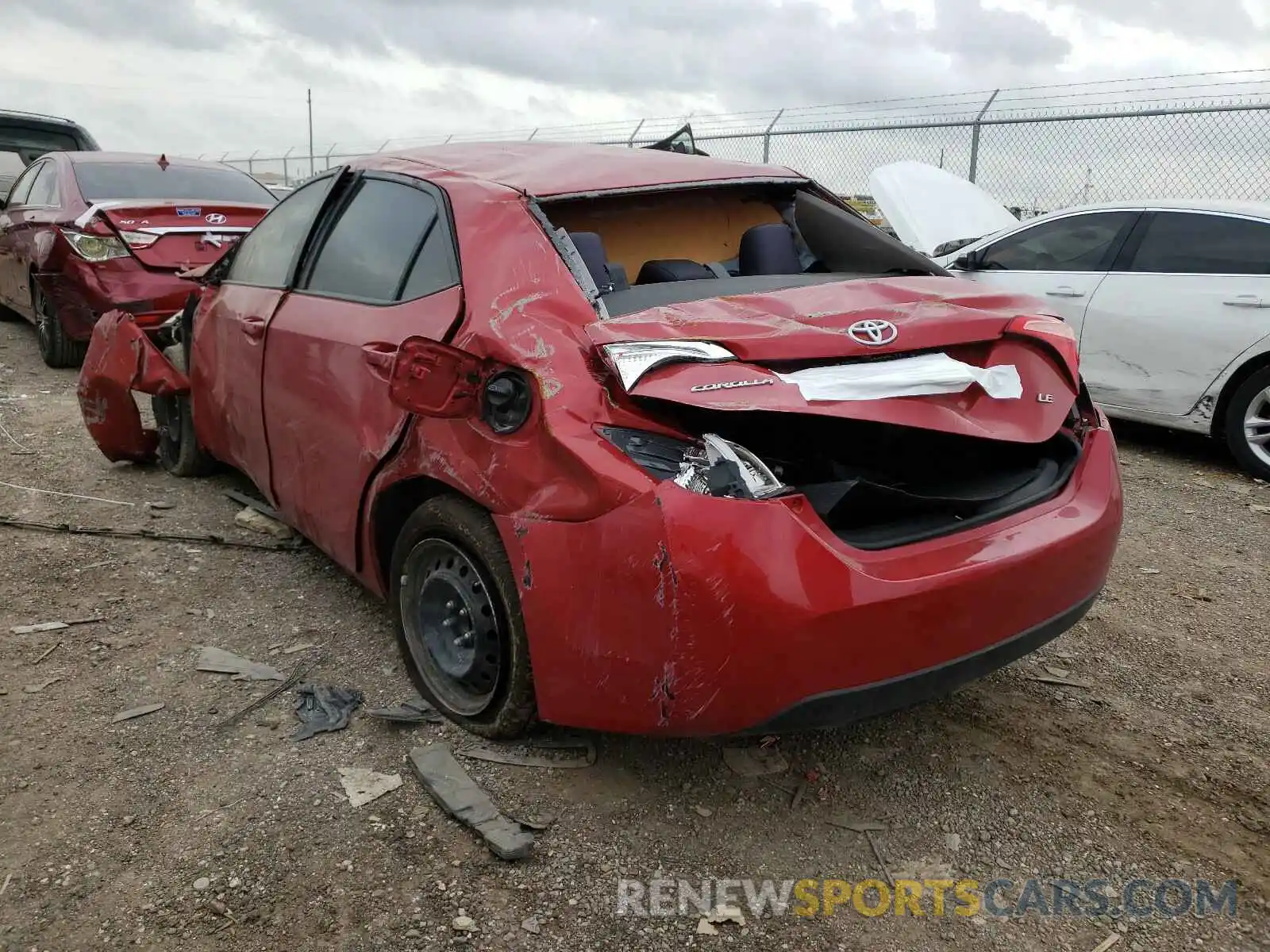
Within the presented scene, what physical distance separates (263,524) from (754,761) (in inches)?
103

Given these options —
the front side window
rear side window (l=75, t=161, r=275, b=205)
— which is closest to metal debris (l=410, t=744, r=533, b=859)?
rear side window (l=75, t=161, r=275, b=205)

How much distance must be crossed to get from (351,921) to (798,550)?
1.21 metres

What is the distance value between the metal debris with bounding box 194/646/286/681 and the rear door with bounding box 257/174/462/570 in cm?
41

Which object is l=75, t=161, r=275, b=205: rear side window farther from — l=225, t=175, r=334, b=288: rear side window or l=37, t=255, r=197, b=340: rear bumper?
l=225, t=175, r=334, b=288: rear side window

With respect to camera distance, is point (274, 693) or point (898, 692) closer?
point (898, 692)

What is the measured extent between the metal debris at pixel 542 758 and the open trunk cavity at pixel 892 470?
0.96 m

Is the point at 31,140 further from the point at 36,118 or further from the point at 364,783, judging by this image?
the point at 364,783

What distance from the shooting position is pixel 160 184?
727 cm

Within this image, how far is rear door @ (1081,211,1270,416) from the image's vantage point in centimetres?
537

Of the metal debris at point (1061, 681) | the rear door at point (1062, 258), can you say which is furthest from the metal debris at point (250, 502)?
the rear door at point (1062, 258)

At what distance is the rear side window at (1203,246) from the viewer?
538 centimetres

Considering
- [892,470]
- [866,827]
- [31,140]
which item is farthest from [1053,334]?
[31,140]

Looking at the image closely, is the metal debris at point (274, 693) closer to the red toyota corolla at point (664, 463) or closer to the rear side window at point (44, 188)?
the red toyota corolla at point (664, 463)

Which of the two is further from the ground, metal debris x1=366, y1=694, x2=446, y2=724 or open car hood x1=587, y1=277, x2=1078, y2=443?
open car hood x1=587, y1=277, x2=1078, y2=443
